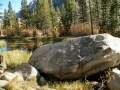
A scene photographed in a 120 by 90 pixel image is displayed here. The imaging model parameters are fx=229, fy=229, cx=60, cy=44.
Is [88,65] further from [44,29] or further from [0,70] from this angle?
[44,29]

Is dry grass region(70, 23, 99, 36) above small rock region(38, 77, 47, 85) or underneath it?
underneath

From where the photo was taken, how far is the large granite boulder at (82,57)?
8797 mm

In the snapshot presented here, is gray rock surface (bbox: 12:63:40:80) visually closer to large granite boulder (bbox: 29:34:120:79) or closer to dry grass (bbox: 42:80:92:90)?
large granite boulder (bbox: 29:34:120:79)

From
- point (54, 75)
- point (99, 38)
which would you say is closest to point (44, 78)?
point (54, 75)

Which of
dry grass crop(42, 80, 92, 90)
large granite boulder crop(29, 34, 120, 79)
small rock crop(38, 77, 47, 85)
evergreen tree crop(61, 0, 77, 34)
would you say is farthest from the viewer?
evergreen tree crop(61, 0, 77, 34)

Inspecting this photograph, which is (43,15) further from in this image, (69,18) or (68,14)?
(69,18)

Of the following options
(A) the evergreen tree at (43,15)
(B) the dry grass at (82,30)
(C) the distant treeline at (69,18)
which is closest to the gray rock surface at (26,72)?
(C) the distant treeline at (69,18)

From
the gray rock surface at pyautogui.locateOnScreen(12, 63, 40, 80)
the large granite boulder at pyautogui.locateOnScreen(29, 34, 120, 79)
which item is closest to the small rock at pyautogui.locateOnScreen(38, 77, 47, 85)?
the gray rock surface at pyautogui.locateOnScreen(12, 63, 40, 80)

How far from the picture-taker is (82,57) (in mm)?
8914

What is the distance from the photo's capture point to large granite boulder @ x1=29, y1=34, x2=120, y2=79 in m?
8.80

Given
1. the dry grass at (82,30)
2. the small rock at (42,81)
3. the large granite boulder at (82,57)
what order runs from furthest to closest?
the dry grass at (82,30)
the large granite boulder at (82,57)
the small rock at (42,81)

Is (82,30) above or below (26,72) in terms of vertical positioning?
below

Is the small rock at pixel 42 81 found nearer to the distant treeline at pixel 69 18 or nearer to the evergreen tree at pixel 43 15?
the distant treeline at pixel 69 18

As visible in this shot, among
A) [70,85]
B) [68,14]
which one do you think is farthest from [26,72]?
[68,14]
